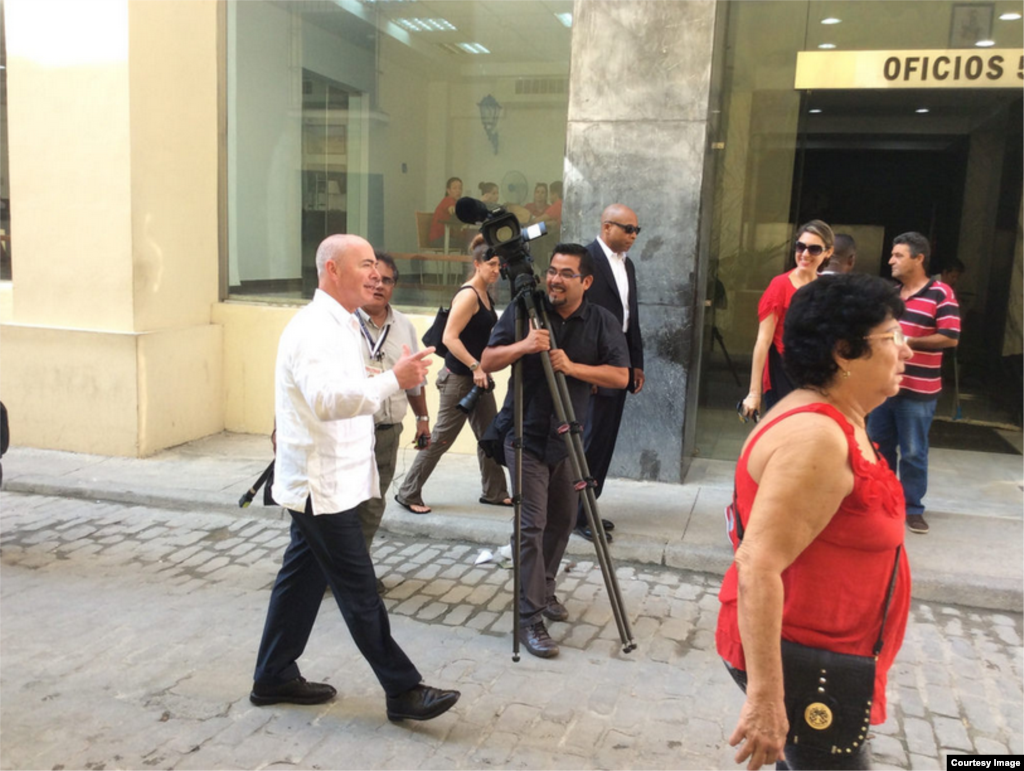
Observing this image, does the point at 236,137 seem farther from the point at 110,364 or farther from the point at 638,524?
the point at 638,524

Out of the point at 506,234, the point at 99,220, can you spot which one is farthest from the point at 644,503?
the point at 99,220

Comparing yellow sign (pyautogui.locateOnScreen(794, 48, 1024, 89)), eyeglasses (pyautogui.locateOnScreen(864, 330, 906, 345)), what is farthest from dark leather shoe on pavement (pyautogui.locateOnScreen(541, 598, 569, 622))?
yellow sign (pyautogui.locateOnScreen(794, 48, 1024, 89))

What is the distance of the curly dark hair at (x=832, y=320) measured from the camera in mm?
2076

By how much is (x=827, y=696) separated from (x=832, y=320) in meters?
0.85

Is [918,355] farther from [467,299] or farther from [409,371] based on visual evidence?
[409,371]

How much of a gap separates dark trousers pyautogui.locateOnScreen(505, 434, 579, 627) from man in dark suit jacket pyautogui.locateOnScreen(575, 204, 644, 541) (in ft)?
4.12

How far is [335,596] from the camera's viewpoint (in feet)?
11.0

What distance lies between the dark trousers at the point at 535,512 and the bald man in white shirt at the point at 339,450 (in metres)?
0.81

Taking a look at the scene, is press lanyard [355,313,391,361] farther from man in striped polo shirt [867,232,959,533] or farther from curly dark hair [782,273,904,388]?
→ man in striped polo shirt [867,232,959,533]

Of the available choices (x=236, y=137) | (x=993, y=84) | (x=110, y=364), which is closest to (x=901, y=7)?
(x=993, y=84)

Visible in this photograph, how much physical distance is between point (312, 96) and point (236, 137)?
2.60 feet

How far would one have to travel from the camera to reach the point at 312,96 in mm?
8438

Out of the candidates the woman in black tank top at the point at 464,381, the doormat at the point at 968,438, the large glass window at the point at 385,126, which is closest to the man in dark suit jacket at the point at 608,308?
the woman in black tank top at the point at 464,381

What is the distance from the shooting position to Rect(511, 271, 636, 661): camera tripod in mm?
3936
